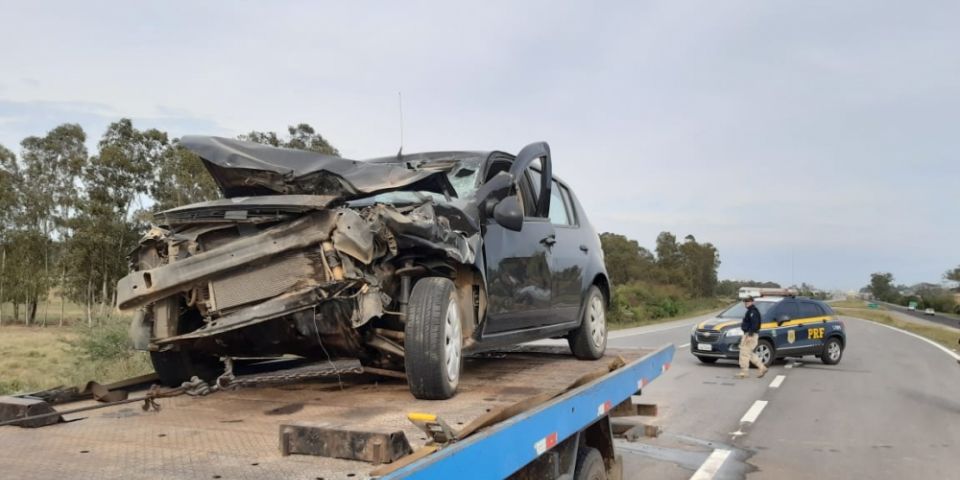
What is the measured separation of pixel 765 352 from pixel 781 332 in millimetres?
626

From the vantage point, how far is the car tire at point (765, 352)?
623 inches

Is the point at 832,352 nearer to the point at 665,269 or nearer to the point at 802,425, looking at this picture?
the point at 802,425

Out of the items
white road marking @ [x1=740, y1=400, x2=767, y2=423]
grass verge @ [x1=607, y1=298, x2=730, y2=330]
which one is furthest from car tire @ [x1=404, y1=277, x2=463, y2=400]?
grass verge @ [x1=607, y1=298, x2=730, y2=330]

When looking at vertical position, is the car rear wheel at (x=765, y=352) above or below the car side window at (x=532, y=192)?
below

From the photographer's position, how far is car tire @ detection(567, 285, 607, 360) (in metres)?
6.27

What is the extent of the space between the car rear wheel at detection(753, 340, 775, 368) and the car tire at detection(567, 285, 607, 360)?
10.5m

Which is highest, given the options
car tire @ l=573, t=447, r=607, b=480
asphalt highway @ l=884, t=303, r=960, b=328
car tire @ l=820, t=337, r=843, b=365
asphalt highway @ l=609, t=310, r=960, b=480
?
car tire @ l=573, t=447, r=607, b=480

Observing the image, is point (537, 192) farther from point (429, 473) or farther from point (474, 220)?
point (429, 473)

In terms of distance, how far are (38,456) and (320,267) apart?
142 cm

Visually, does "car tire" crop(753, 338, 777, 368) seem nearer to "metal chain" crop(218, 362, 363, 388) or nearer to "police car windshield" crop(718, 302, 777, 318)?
"police car windshield" crop(718, 302, 777, 318)

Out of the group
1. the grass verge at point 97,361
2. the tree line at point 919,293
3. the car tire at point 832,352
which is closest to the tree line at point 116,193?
the grass verge at point 97,361

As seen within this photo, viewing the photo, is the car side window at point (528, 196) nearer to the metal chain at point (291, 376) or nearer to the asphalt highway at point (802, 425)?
the metal chain at point (291, 376)

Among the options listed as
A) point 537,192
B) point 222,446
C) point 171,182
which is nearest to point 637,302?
point 171,182

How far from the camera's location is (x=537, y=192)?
19.2 feet
